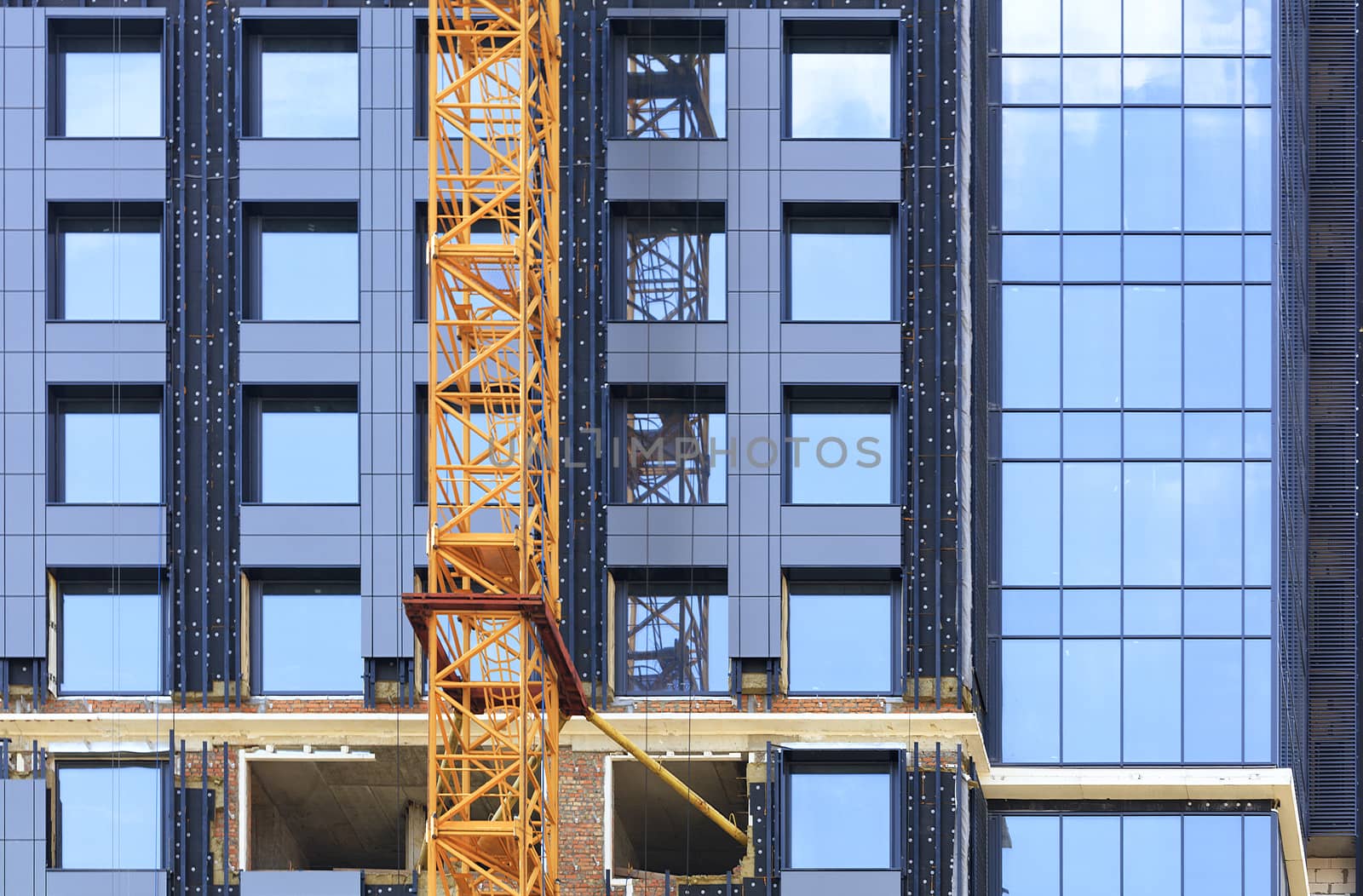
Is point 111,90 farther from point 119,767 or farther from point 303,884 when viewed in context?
point 303,884

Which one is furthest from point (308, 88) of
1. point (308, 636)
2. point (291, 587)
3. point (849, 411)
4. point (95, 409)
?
point (849, 411)

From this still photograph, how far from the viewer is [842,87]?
55.6 meters

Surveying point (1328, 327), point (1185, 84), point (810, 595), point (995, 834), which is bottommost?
point (995, 834)

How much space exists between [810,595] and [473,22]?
1535 centimetres

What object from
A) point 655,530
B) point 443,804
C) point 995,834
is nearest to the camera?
point 443,804

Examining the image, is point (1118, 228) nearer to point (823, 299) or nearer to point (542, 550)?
point (823, 299)

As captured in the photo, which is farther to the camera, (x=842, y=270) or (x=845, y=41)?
(x=845, y=41)

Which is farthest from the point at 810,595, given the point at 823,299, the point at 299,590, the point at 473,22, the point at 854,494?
the point at 473,22

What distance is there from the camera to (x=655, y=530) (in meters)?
53.9

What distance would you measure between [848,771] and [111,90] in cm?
2390

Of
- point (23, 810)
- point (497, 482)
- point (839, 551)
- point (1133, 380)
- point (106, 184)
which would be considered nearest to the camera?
point (497, 482)

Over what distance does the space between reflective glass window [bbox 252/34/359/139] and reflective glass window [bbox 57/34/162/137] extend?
2.51m

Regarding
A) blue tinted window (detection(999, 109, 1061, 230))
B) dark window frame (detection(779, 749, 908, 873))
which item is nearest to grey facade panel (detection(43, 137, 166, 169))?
dark window frame (detection(779, 749, 908, 873))

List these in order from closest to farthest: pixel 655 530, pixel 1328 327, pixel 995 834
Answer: pixel 655 530 < pixel 995 834 < pixel 1328 327
